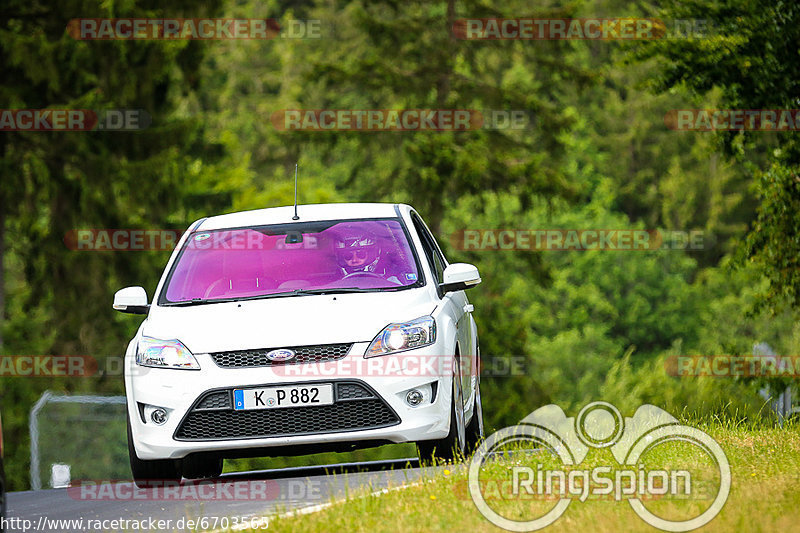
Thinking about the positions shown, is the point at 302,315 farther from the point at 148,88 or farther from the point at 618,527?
the point at 148,88

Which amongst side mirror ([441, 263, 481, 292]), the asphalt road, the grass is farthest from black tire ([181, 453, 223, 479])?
the grass

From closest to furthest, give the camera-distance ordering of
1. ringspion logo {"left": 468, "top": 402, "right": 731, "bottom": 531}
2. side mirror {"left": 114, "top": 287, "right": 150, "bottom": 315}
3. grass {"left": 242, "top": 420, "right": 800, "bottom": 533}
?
grass {"left": 242, "top": 420, "right": 800, "bottom": 533} < ringspion logo {"left": 468, "top": 402, "right": 731, "bottom": 531} < side mirror {"left": 114, "top": 287, "right": 150, "bottom": 315}

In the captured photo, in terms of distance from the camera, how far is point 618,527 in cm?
690

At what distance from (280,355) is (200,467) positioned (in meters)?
2.15

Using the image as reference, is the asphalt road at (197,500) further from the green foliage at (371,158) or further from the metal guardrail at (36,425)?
the green foliage at (371,158)

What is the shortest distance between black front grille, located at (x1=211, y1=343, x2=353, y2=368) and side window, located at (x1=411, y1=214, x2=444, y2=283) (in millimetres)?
1669

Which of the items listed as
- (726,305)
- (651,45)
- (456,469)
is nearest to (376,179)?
(651,45)

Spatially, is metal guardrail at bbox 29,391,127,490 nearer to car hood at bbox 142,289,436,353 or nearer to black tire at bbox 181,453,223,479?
black tire at bbox 181,453,223,479

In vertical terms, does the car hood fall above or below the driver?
below

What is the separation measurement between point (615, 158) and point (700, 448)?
52.7 m

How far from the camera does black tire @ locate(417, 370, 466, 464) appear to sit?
31.4 ft

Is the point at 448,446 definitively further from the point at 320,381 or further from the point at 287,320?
the point at 287,320

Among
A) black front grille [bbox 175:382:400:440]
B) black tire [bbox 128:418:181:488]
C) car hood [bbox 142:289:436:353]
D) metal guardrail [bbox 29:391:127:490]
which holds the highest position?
car hood [bbox 142:289:436:353]

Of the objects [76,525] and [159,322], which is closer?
[76,525]
